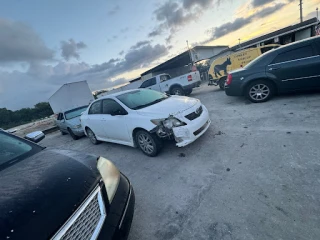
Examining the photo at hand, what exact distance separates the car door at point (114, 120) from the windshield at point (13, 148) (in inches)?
72.0

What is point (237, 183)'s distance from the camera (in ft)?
8.27

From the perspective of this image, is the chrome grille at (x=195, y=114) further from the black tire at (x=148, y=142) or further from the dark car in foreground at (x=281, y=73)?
the dark car in foreground at (x=281, y=73)

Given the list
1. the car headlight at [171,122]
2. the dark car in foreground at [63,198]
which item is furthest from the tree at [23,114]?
the dark car in foreground at [63,198]

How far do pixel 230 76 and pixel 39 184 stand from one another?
6.21 meters

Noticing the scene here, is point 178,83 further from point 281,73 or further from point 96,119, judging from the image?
point 96,119

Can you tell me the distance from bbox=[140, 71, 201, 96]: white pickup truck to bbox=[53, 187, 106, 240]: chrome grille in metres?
9.45

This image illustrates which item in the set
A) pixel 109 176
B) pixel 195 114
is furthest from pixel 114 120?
pixel 109 176

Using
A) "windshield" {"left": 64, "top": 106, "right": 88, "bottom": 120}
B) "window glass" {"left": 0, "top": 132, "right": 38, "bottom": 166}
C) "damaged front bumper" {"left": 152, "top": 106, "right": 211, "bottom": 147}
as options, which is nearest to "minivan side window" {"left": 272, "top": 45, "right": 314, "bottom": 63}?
"damaged front bumper" {"left": 152, "top": 106, "right": 211, "bottom": 147}

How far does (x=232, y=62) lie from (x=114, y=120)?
7.75 meters

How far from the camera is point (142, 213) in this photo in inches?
95.2

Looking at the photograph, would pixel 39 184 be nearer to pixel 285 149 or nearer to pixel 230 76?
pixel 285 149

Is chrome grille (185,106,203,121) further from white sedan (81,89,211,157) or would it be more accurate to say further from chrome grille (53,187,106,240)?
chrome grille (53,187,106,240)

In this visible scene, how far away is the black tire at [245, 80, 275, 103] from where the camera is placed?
18.1 ft

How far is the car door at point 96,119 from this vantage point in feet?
16.3
